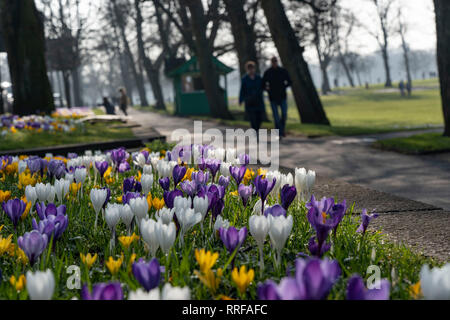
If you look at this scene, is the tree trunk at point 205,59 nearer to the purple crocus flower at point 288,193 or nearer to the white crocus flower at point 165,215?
the purple crocus flower at point 288,193

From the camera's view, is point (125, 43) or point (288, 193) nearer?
point (288, 193)

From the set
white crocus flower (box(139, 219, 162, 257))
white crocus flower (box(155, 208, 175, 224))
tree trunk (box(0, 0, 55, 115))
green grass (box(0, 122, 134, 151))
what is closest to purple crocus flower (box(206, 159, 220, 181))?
white crocus flower (box(155, 208, 175, 224))

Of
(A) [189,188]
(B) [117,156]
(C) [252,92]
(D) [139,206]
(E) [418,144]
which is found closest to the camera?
(D) [139,206]

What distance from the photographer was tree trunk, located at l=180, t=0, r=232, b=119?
21.2m

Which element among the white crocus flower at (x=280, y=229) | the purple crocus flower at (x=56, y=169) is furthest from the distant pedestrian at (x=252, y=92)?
the white crocus flower at (x=280, y=229)

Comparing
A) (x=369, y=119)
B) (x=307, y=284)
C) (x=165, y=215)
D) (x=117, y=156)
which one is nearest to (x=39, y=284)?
(x=307, y=284)

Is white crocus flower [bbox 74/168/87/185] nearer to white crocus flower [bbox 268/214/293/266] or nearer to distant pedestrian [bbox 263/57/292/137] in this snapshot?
white crocus flower [bbox 268/214/293/266]

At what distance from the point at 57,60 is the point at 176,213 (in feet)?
120

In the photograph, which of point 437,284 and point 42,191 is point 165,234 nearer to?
point 437,284

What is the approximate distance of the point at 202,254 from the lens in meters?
1.71

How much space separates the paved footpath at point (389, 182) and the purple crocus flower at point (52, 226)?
1.87 metres

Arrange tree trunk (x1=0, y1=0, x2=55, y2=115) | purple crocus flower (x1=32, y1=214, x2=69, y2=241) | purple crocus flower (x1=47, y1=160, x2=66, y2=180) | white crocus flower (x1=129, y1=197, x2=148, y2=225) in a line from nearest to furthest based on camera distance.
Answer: purple crocus flower (x1=32, y1=214, x2=69, y2=241) → white crocus flower (x1=129, y1=197, x2=148, y2=225) → purple crocus flower (x1=47, y1=160, x2=66, y2=180) → tree trunk (x1=0, y1=0, x2=55, y2=115)

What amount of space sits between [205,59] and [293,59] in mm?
7702

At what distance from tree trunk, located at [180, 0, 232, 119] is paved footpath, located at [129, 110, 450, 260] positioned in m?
11.5
